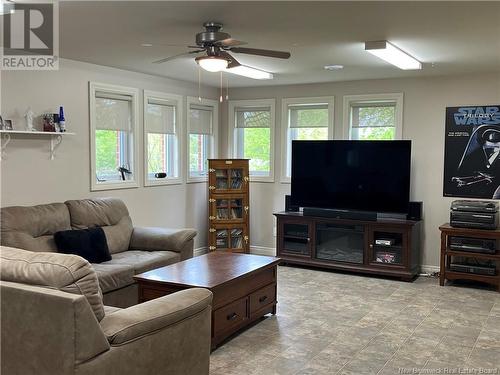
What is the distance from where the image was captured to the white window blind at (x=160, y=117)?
6129 mm

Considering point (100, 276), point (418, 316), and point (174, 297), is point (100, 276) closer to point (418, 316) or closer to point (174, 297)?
point (174, 297)

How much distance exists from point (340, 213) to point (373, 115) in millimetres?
1386

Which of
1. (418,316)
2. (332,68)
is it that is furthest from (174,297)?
(332,68)

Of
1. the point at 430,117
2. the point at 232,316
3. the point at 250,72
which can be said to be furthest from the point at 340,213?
the point at 232,316

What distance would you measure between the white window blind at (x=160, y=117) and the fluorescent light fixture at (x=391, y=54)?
9.43 feet

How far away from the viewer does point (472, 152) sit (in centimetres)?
578

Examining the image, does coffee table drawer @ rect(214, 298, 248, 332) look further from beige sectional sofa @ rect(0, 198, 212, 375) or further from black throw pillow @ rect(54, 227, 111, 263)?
black throw pillow @ rect(54, 227, 111, 263)

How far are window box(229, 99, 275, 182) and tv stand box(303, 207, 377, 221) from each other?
99cm

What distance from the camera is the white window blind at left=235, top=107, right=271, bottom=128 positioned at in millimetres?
7184

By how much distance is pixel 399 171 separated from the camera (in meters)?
5.83

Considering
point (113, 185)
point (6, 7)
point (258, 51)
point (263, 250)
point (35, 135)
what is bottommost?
point (263, 250)

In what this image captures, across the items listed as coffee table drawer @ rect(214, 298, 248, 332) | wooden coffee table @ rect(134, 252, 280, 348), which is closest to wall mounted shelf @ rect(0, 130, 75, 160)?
wooden coffee table @ rect(134, 252, 280, 348)

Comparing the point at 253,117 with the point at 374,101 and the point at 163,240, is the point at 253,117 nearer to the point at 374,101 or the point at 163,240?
the point at 374,101

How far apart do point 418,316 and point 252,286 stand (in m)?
1.58
